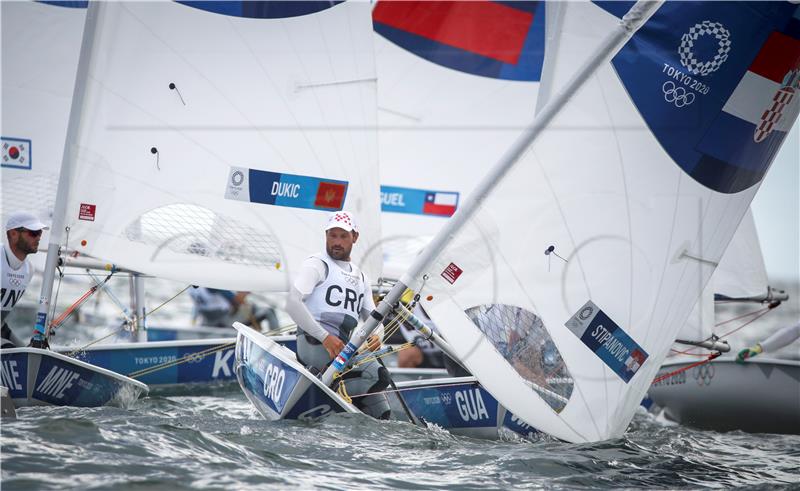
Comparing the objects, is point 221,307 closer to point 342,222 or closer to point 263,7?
point 263,7

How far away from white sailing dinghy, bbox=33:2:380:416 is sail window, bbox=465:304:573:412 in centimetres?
216

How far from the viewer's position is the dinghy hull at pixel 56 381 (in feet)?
17.4

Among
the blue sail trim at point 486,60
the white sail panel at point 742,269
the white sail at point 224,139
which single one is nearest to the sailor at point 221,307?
the blue sail trim at point 486,60

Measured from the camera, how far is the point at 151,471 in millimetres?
4055

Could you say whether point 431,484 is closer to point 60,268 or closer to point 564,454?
point 564,454

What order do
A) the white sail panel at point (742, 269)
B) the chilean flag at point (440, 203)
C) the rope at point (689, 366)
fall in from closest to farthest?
the rope at point (689, 366) → the white sail panel at point (742, 269) → the chilean flag at point (440, 203)

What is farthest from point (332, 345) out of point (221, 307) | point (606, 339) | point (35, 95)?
point (221, 307)

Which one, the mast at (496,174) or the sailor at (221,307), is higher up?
the mast at (496,174)

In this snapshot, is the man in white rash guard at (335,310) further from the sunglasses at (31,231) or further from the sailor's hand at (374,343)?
the sunglasses at (31,231)

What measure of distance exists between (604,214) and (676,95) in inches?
Result: 31.4

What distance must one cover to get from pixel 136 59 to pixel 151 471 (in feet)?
11.4

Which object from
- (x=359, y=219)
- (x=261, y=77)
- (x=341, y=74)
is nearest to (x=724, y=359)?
(x=359, y=219)

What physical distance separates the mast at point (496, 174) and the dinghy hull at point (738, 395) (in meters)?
3.48

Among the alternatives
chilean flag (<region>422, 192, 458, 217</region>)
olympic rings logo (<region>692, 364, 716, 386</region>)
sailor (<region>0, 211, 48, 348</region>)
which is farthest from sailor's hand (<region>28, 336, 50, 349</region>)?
olympic rings logo (<region>692, 364, 716, 386</region>)
